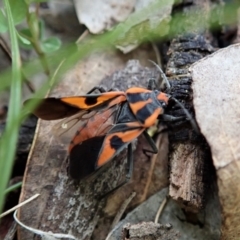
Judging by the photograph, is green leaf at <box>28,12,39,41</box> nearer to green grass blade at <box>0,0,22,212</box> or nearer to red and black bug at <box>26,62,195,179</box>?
red and black bug at <box>26,62,195,179</box>

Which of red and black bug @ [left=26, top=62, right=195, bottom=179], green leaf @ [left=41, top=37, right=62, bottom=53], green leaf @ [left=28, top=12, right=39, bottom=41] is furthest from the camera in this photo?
green leaf @ [left=41, top=37, right=62, bottom=53]

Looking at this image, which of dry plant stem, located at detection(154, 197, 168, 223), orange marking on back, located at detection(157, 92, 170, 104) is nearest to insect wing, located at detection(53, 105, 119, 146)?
orange marking on back, located at detection(157, 92, 170, 104)

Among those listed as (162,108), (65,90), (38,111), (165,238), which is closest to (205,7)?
(162,108)

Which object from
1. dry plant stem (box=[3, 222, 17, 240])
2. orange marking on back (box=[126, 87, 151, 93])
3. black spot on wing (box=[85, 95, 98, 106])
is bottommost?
dry plant stem (box=[3, 222, 17, 240])

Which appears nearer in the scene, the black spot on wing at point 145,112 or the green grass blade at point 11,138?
the green grass blade at point 11,138

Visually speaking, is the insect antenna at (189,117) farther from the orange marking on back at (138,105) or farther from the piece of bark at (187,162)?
the orange marking on back at (138,105)

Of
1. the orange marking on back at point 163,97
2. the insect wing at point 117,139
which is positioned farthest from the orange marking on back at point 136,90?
the insect wing at point 117,139

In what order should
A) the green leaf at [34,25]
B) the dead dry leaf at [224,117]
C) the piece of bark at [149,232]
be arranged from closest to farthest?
the dead dry leaf at [224,117], the piece of bark at [149,232], the green leaf at [34,25]
